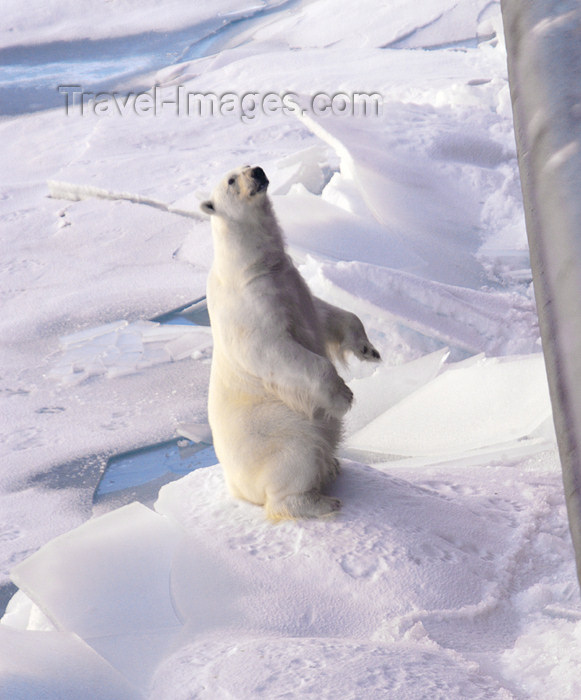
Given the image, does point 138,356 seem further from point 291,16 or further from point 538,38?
point 291,16

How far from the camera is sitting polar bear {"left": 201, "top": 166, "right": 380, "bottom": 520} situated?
180cm

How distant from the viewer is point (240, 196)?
6.14ft

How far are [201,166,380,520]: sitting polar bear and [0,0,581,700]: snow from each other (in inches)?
4.1

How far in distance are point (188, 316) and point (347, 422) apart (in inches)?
55.5

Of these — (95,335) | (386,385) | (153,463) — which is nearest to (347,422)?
(386,385)

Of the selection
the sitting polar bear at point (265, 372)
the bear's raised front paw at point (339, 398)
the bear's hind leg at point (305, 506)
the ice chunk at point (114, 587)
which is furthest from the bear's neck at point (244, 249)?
the ice chunk at point (114, 587)

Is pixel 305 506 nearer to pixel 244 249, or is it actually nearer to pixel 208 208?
pixel 244 249

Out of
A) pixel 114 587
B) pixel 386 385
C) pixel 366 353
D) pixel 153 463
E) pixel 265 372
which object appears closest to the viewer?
pixel 114 587

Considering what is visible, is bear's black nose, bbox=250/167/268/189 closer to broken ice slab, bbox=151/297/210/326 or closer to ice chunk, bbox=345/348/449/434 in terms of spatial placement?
ice chunk, bbox=345/348/449/434

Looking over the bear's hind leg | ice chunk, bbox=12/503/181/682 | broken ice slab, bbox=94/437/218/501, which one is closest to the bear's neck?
the bear's hind leg

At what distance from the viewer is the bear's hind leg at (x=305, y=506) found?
182 centimetres

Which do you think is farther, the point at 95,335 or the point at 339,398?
the point at 95,335

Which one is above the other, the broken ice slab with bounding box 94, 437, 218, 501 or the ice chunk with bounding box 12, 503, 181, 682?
the ice chunk with bounding box 12, 503, 181, 682

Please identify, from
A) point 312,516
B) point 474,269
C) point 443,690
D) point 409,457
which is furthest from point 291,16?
point 443,690
